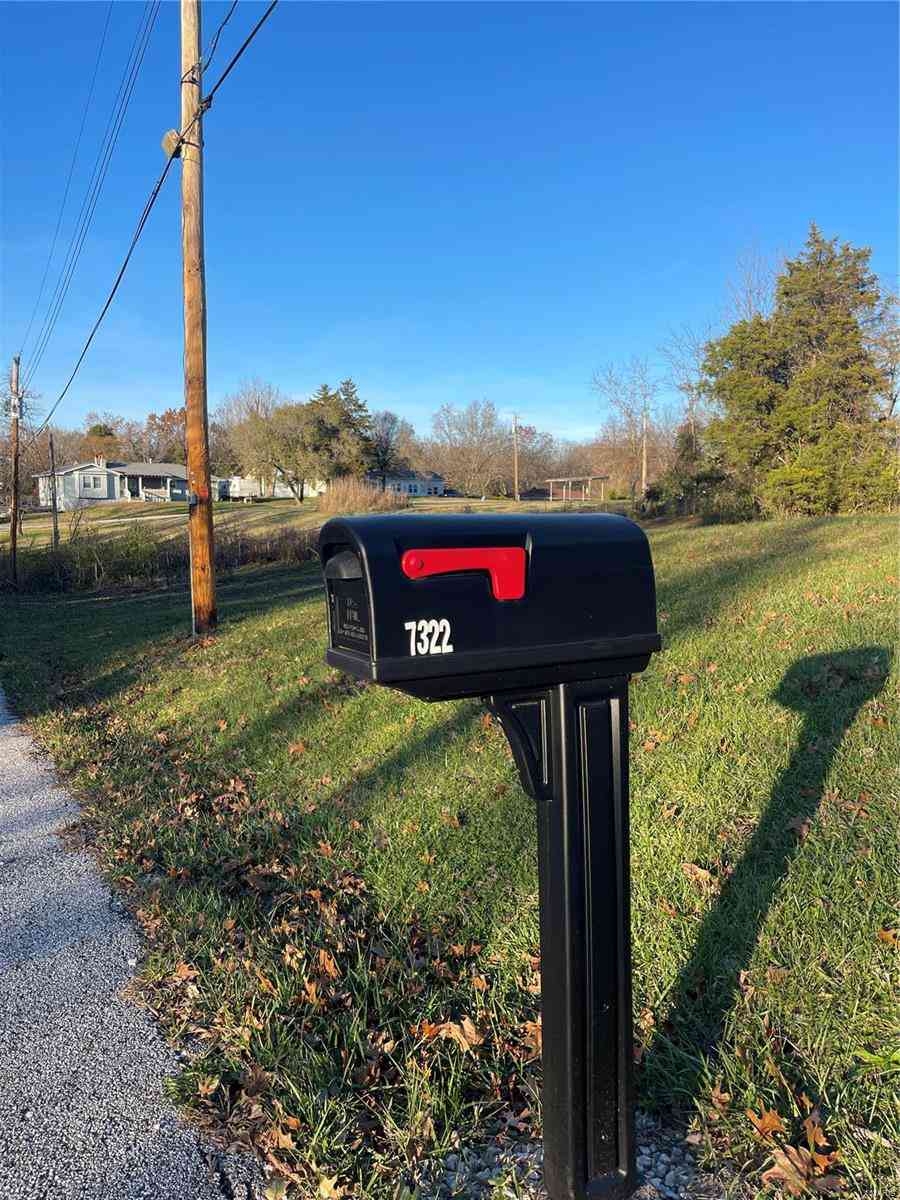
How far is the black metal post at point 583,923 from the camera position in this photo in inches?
65.1

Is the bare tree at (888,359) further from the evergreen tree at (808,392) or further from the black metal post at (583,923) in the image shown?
the black metal post at (583,923)

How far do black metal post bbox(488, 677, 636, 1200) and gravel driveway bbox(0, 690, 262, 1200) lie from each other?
0.85m

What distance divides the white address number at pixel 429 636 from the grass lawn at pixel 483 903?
1346 millimetres

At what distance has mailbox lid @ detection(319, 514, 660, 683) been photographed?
1.47 m

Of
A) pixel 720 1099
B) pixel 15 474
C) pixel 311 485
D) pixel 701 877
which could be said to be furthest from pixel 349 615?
pixel 311 485

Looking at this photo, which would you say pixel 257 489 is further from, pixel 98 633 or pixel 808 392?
pixel 98 633

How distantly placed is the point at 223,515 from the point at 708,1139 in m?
42.2

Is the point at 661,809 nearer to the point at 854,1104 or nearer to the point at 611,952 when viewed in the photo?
the point at 854,1104

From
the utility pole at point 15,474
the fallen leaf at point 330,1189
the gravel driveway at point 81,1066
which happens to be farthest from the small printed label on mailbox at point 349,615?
the utility pole at point 15,474

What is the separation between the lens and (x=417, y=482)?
82500mm

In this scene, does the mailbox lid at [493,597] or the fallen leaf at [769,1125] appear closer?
the mailbox lid at [493,597]

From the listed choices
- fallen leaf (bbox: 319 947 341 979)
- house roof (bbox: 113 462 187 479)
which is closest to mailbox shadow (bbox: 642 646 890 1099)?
fallen leaf (bbox: 319 947 341 979)

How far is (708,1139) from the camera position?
6.40 feet

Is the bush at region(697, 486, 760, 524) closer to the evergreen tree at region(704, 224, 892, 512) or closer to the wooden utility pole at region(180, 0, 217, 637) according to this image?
the evergreen tree at region(704, 224, 892, 512)
